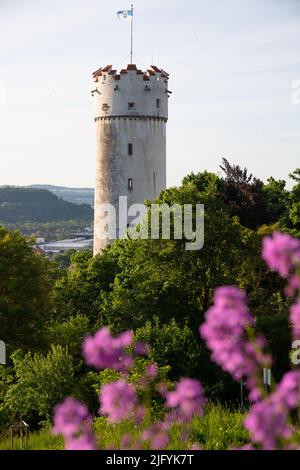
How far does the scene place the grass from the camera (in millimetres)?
14367

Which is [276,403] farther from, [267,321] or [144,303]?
[144,303]

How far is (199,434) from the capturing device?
49.6ft

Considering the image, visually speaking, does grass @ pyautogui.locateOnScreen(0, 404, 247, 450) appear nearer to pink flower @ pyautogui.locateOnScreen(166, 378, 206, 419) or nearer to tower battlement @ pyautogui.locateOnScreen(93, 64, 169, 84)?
pink flower @ pyautogui.locateOnScreen(166, 378, 206, 419)

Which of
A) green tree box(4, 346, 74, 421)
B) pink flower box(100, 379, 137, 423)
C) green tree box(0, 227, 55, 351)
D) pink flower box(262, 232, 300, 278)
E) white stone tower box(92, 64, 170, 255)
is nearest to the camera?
pink flower box(262, 232, 300, 278)

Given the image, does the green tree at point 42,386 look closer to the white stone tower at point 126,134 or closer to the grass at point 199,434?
the grass at point 199,434

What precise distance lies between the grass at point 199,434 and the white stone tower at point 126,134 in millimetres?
49474

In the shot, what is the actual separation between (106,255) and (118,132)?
19592 mm

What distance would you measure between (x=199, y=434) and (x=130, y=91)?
53175 millimetres

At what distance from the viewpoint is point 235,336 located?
548 cm

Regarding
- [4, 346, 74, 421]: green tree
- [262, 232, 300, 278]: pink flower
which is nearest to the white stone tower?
[4, 346, 74, 421]: green tree

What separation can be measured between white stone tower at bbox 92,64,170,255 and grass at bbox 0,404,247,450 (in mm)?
49474

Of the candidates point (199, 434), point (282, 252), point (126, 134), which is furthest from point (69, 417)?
point (126, 134)
